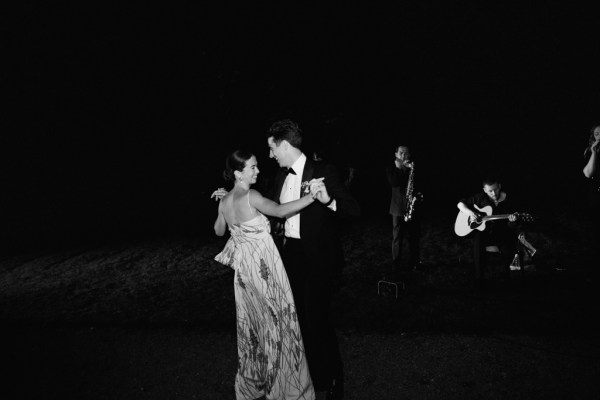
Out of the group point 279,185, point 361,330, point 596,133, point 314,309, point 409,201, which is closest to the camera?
point 314,309

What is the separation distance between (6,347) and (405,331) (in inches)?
184

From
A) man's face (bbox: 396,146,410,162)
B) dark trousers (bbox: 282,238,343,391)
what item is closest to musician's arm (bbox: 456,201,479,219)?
man's face (bbox: 396,146,410,162)

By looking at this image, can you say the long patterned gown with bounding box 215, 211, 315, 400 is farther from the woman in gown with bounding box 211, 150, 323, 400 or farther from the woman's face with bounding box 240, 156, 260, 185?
the woman's face with bounding box 240, 156, 260, 185

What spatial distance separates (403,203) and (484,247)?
1.41 meters

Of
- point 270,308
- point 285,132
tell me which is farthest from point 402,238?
point 285,132

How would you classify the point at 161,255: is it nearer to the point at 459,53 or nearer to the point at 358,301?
the point at 358,301

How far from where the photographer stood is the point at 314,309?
335cm

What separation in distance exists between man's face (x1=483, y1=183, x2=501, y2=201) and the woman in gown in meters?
3.93

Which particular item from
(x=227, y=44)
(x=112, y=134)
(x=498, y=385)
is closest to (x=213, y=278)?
(x=498, y=385)

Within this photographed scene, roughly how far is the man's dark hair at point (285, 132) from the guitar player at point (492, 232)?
3.70 meters

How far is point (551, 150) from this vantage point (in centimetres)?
1314

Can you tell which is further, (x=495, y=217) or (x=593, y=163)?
(x=495, y=217)

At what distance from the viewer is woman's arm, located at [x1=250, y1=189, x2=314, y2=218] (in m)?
2.99

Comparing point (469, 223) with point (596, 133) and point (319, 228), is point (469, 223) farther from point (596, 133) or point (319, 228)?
point (319, 228)
